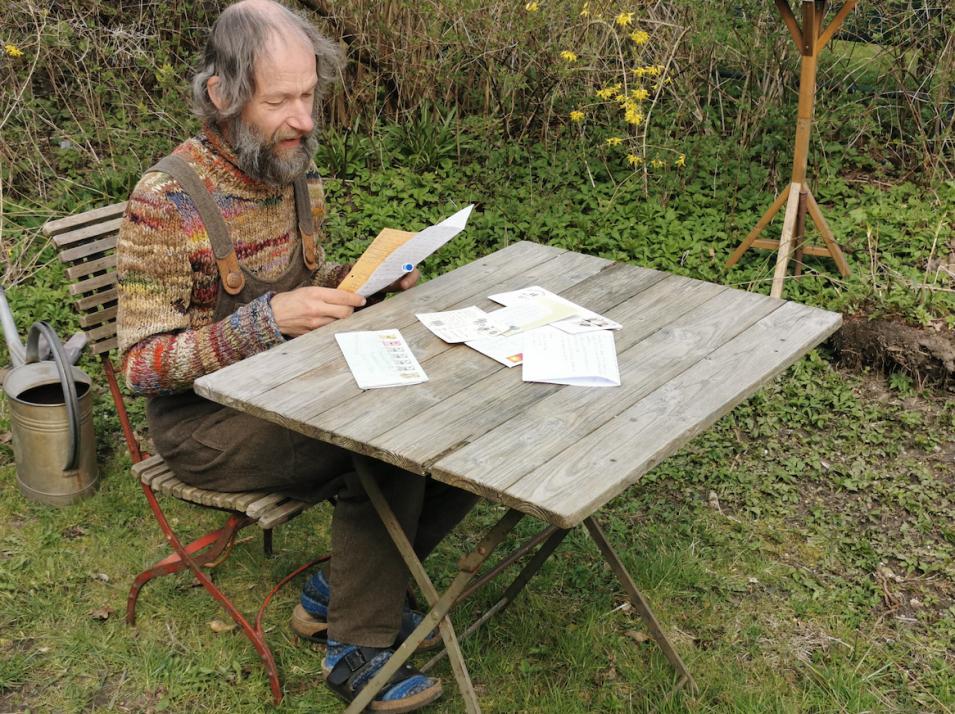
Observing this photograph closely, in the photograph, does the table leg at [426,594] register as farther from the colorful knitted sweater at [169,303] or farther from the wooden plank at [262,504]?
the colorful knitted sweater at [169,303]

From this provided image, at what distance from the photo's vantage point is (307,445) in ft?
9.60

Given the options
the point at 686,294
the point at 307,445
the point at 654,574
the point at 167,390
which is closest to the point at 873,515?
the point at 654,574

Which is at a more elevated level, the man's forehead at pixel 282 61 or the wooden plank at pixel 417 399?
the man's forehead at pixel 282 61

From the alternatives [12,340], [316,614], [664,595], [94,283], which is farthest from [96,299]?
[664,595]

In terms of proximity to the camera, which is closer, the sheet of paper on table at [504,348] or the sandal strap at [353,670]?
the sheet of paper on table at [504,348]

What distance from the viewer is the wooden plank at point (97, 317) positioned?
3348 mm

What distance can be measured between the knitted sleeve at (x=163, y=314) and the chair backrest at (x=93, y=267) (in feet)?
1.45

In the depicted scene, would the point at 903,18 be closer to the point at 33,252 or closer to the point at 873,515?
the point at 873,515

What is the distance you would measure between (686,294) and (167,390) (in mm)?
1517

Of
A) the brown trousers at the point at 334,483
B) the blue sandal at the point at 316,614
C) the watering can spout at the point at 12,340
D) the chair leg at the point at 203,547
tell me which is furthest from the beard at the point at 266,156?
the watering can spout at the point at 12,340

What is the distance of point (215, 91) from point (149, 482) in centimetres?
113

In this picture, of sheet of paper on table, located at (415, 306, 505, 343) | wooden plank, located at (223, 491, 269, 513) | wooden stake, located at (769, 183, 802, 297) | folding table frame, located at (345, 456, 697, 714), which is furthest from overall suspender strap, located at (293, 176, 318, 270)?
wooden stake, located at (769, 183, 802, 297)

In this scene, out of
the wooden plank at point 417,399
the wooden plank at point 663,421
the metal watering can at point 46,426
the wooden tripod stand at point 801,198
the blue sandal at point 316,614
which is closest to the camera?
the wooden plank at point 663,421

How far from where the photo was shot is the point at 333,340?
2.89 meters
